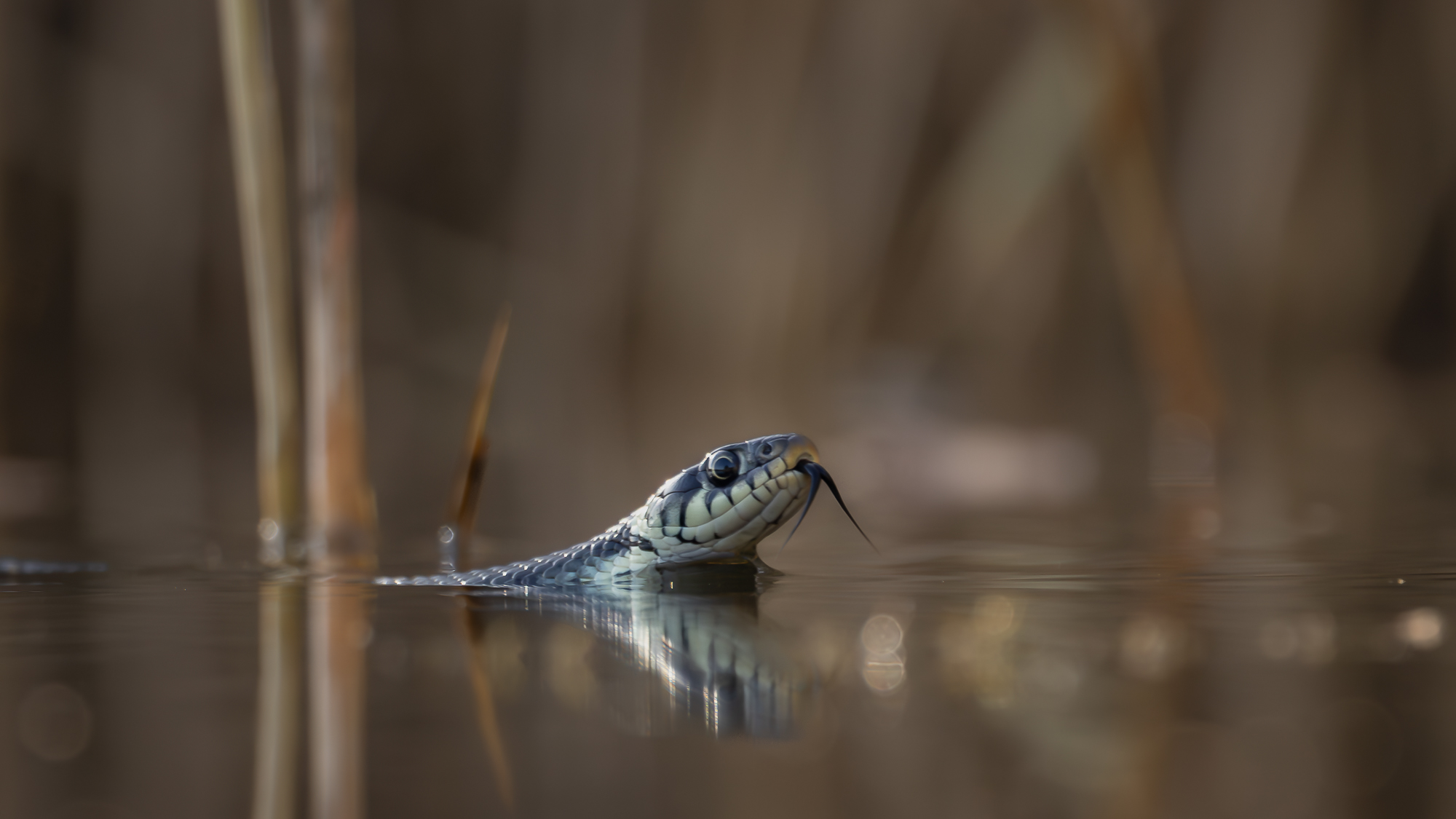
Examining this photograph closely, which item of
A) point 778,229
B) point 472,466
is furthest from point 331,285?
point 778,229

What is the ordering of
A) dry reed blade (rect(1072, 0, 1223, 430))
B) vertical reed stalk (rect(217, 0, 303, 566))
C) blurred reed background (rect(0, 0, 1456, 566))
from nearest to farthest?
vertical reed stalk (rect(217, 0, 303, 566))
dry reed blade (rect(1072, 0, 1223, 430))
blurred reed background (rect(0, 0, 1456, 566))

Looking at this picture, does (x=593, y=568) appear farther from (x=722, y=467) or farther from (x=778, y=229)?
(x=778, y=229)

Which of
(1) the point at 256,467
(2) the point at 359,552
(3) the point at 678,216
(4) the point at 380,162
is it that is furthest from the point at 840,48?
(2) the point at 359,552

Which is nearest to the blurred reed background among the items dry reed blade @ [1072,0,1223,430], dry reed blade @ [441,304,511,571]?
dry reed blade @ [1072,0,1223,430]

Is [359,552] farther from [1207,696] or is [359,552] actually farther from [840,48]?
[840,48]

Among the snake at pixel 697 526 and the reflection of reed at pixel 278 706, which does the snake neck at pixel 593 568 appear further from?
the reflection of reed at pixel 278 706

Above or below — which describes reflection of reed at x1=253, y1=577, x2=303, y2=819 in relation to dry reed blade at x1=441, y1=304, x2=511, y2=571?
below

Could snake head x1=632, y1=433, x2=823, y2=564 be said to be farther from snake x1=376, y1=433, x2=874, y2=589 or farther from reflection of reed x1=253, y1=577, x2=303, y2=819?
reflection of reed x1=253, y1=577, x2=303, y2=819

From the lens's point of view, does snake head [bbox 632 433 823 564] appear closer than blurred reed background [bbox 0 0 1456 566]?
Yes
